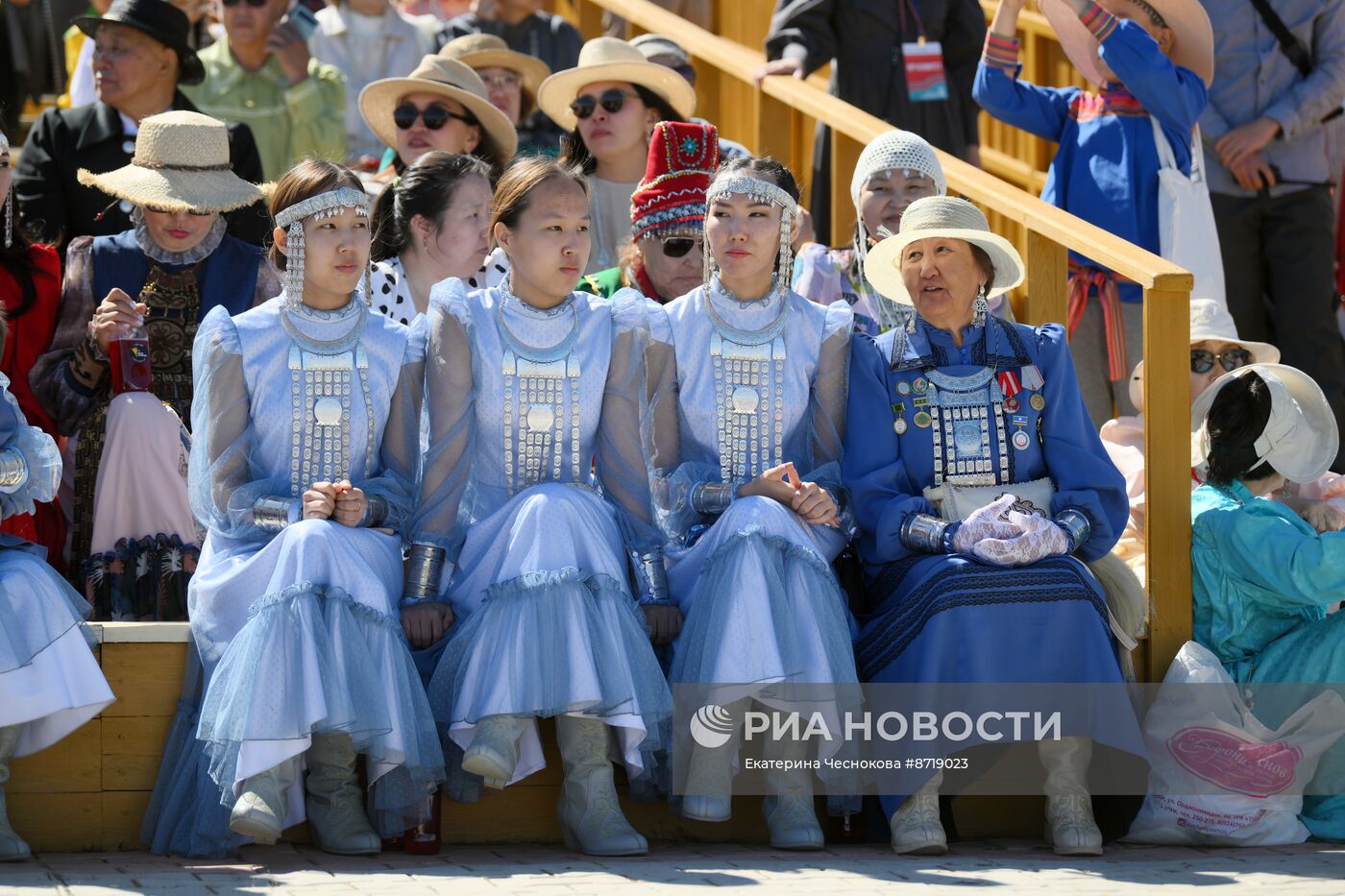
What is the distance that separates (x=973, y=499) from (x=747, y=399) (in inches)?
24.1

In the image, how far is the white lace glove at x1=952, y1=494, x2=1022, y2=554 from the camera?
487 cm

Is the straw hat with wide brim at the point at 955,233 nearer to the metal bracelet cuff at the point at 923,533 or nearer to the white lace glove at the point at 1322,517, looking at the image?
the metal bracelet cuff at the point at 923,533

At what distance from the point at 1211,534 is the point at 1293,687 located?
435 millimetres

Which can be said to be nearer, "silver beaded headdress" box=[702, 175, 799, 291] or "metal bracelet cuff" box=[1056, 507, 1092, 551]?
"metal bracelet cuff" box=[1056, 507, 1092, 551]

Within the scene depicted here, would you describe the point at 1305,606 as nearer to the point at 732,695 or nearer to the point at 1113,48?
the point at 732,695

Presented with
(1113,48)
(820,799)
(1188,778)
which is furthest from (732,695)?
(1113,48)

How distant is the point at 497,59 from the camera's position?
8.08 meters

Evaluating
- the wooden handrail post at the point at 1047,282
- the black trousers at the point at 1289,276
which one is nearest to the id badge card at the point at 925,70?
the black trousers at the point at 1289,276

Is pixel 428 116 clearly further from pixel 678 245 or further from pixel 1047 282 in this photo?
pixel 1047 282

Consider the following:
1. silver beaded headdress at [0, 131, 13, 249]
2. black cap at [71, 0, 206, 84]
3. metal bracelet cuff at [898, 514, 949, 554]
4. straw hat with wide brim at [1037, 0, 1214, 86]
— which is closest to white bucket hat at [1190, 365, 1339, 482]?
metal bracelet cuff at [898, 514, 949, 554]

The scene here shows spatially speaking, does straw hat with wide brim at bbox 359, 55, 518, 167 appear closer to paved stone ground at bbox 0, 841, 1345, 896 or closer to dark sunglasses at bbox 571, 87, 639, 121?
dark sunglasses at bbox 571, 87, 639, 121

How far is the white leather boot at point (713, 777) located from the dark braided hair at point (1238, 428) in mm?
1510

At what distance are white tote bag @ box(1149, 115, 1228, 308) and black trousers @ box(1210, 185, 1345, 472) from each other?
31.6 inches

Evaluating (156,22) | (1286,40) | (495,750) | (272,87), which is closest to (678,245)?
(495,750)
